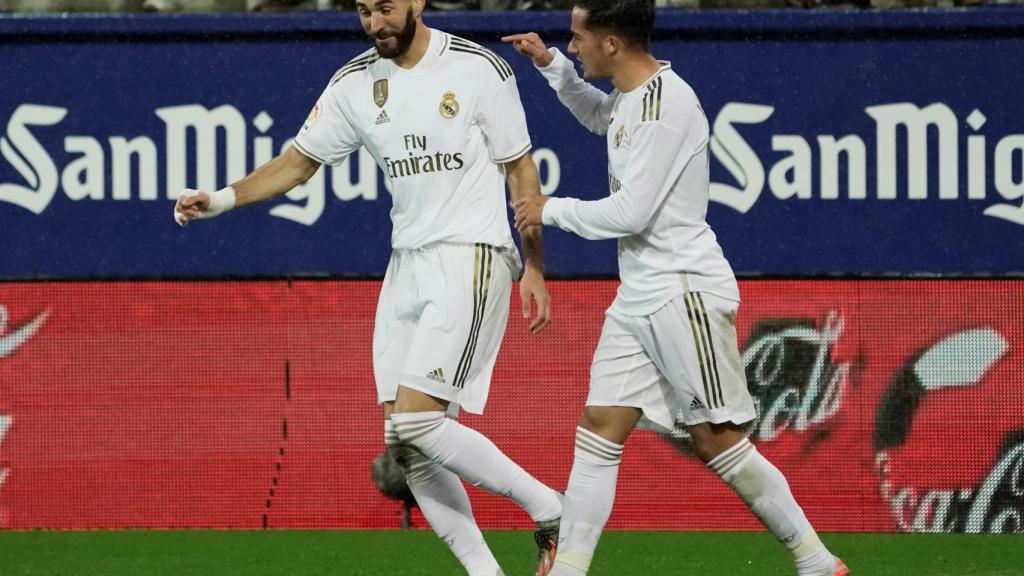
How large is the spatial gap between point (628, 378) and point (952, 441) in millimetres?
2740

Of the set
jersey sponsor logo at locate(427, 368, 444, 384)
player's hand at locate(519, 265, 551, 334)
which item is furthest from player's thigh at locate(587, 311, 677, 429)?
jersey sponsor logo at locate(427, 368, 444, 384)

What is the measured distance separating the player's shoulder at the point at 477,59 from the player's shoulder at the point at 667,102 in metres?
0.59

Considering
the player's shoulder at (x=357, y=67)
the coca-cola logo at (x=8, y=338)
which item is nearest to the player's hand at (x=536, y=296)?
the player's shoulder at (x=357, y=67)

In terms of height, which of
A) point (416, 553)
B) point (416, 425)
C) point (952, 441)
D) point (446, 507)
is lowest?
point (416, 553)

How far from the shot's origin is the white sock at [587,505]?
201 inches

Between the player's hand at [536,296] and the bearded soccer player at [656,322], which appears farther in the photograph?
the player's hand at [536,296]

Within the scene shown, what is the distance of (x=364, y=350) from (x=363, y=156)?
49.2 inches

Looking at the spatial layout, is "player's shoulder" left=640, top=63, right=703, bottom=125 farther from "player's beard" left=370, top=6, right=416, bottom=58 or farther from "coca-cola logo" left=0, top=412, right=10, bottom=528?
"coca-cola logo" left=0, top=412, right=10, bottom=528

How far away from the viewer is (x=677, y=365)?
16.6 feet

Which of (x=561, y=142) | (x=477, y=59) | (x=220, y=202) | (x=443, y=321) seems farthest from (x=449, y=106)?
(x=561, y=142)

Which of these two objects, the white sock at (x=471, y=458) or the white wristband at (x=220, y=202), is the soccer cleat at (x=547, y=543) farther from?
the white wristband at (x=220, y=202)

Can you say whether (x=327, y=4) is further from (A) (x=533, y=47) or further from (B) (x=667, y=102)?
(B) (x=667, y=102)

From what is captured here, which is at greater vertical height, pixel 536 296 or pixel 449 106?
pixel 449 106

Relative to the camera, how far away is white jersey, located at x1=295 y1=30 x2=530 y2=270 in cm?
532
